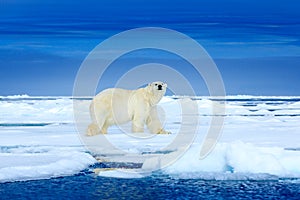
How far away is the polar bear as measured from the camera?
9.99m

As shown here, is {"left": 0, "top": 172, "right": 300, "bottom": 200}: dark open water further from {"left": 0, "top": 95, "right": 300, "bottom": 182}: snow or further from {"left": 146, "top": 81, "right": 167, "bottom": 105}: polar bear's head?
{"left": 146, "top": 81, "right": 167, "bottom": 105}: polar bear's head

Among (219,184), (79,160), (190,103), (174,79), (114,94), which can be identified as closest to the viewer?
(219,184)

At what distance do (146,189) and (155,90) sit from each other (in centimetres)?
437

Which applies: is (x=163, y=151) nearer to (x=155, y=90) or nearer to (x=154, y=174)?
(x=154, y=174)

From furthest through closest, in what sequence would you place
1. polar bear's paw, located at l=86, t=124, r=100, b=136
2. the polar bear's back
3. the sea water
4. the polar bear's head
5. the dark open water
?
1. the polar bear's head
2. the polar bear's back
3. polar bear's paw, located at l=86, t=124, r=100, b=136
4. the sea water
5. the dark open water

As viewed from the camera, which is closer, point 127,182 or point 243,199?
point 243,199

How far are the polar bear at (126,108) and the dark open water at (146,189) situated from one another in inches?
135

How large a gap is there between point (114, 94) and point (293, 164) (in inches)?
160

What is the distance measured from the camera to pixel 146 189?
6027 mm

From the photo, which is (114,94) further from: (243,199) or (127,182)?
(243,199)

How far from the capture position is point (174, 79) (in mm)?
11180

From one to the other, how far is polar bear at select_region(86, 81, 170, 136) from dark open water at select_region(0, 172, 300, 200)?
11.2ft

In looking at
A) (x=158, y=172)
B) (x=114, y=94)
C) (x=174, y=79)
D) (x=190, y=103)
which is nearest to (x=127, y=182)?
(x=158, y=172)

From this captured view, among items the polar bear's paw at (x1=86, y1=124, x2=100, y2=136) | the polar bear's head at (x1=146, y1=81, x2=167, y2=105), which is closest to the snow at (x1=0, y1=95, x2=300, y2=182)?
the polar bear's paw at (x1=86, y1=124, x2=100, y2=136)
